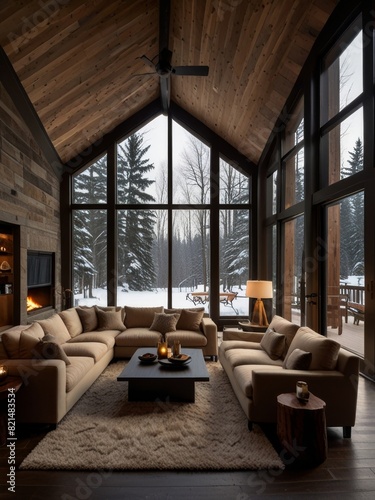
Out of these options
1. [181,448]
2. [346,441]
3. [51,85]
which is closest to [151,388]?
[181,448]

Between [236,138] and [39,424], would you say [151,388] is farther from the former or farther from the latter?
[236,138]

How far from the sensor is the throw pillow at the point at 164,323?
4.95 metres

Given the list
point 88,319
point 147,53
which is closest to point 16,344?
point 88,319

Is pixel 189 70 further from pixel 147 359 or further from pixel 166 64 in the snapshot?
pixel 147 359

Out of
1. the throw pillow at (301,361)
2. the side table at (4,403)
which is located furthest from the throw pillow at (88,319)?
the throw pillow at (301,361)

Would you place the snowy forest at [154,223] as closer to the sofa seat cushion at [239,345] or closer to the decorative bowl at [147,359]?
the sofa seat cushion at [239,345]

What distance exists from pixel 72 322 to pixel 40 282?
1.69 metres

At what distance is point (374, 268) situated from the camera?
3.47 meters

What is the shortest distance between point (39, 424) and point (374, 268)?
3.81m

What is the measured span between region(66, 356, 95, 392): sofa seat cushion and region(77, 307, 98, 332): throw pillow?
1359 mm

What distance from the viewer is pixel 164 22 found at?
4.69m

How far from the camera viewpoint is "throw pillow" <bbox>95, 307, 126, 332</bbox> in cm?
504

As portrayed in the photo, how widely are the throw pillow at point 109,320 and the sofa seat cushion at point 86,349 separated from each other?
868 mm

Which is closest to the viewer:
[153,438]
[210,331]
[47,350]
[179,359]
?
[153,438]
